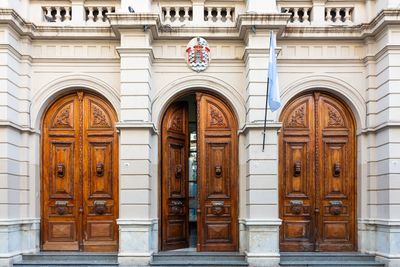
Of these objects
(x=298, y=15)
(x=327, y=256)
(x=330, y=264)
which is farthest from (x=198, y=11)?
(x=330, y=264)

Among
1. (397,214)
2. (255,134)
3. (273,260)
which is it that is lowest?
(273,260)

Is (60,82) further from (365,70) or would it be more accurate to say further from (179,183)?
(365,70)

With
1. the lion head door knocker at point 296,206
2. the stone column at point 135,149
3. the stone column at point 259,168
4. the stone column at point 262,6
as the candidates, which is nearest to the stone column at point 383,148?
the lion head door knocker at point 296,206

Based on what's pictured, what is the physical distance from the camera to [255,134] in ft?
42.0

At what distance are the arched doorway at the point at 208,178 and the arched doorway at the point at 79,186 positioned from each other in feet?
4.59

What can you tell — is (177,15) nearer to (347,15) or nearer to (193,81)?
(193,81)

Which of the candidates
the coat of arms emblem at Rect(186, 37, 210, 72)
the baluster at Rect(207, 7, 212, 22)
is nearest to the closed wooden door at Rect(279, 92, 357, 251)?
the coat of arms emblem at Rect(186, 37, 210, 72)

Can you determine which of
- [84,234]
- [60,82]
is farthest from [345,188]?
[60,82]

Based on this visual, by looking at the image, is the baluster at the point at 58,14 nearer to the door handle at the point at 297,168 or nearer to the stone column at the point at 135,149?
the stone column at the point at 135,149

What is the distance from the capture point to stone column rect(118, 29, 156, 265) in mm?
12492

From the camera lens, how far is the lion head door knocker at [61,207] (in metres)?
13.5

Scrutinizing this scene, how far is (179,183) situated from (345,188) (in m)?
4.47

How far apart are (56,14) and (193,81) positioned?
4092 mm

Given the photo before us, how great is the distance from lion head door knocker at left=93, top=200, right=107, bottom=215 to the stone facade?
3.46 feet
